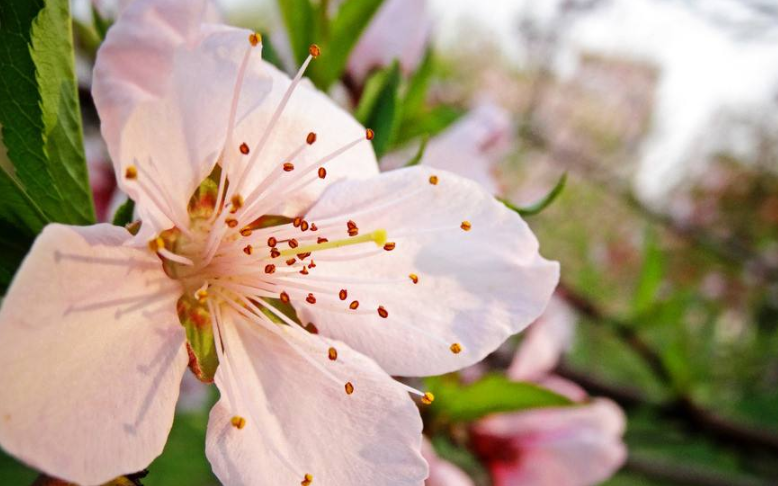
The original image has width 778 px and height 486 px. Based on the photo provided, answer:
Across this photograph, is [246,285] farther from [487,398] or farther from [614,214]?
[614,214]

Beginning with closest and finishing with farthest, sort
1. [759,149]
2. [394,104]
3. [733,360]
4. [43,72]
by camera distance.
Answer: [43,72], [394,104], [733,360], [759,149]

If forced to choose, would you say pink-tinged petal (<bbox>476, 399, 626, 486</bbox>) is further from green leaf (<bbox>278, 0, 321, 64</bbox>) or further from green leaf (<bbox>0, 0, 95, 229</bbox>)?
green leaf (<bbox>0, 0, 95, 229</bbox>)

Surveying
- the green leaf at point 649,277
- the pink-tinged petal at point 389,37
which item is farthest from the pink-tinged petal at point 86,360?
the green leaf at point 649,277

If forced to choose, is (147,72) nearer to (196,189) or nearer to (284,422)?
(196,189)

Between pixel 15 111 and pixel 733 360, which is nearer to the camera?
pixel 15 111

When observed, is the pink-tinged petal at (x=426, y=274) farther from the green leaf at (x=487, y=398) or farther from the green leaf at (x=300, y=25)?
the green leaf at (x=300, y=25)

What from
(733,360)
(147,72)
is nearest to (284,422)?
(147,72)

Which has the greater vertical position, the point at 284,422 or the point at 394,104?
the point at 394,104
